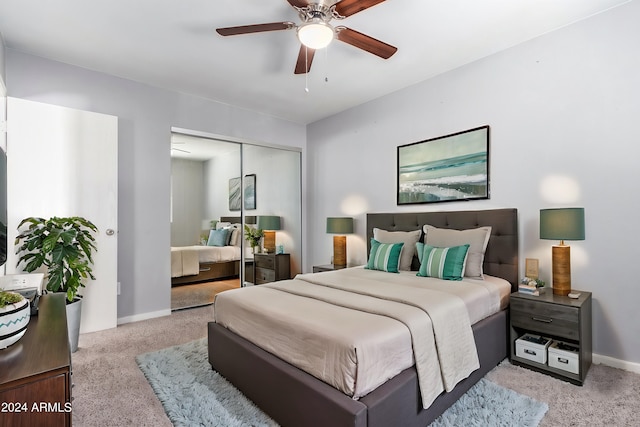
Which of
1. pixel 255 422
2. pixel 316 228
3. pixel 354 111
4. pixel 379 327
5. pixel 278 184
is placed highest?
pixel 354 111

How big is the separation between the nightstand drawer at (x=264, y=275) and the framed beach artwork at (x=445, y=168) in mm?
2188

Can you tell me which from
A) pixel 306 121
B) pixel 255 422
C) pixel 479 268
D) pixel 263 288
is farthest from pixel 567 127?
pixel 306 121

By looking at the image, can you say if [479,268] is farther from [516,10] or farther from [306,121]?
[306,121]

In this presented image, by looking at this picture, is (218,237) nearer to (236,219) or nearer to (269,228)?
(236,219)

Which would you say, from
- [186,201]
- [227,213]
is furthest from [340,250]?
[186,201]

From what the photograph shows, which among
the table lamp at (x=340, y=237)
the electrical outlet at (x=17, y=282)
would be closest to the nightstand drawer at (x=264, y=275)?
the table lamp at (x=340, y=237)

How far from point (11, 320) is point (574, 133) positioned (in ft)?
12.0

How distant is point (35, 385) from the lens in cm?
98

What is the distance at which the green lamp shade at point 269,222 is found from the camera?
4912mm

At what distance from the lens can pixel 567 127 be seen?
8.93 feet

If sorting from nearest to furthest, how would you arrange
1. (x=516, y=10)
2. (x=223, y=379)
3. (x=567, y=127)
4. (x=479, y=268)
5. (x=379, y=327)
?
(x=379, y=327) < (x=223, y=379) < (x=516, y=10) < (x=567, y=127) < (x=479, y=268)

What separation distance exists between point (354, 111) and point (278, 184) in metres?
1.56

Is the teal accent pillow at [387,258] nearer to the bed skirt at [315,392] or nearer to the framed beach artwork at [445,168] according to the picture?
the framed beach artwork at [445,168]

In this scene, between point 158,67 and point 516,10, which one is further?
point 158,67
